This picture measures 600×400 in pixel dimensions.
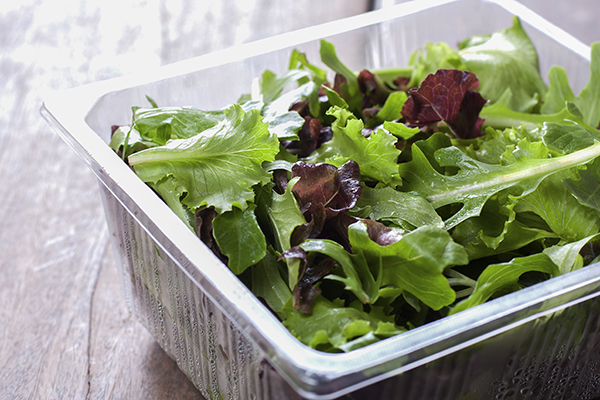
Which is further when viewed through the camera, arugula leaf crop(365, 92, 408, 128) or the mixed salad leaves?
arugula leaf crop(365, 92, 408, 128)

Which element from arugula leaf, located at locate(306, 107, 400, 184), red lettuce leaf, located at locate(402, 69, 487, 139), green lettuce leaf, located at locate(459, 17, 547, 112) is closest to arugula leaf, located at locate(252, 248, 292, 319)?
arugula leaf, located at locate(306, 107, 400, 184)

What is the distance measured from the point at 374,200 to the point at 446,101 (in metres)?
0.16

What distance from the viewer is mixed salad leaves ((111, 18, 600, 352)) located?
46cm

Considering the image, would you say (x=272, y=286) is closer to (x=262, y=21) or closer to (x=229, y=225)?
(x=229, y=225)

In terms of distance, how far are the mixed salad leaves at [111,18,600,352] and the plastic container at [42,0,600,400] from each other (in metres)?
0.03

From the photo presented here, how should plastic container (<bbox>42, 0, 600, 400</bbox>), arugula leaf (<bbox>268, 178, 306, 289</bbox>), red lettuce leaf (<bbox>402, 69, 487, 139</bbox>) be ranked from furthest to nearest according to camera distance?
red lettuce leaf (<bbox>402, 69, 487, 139</bbox>) < arugula leaf (<bbox>268, 178, 306, 289</bbox>) < plastic container (<bbox>42, 0, 600, 400</bbox>)

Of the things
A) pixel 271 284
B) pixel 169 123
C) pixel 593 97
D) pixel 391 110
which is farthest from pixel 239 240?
pixel 593 97

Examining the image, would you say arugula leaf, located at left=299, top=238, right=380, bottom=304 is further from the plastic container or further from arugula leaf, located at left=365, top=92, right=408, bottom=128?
arugula leaf, located at left=365, top=92, right=408, bottom=128

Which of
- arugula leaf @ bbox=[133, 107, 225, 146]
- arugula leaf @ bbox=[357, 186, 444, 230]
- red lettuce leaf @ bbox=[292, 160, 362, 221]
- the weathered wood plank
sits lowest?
the weathered wood plank

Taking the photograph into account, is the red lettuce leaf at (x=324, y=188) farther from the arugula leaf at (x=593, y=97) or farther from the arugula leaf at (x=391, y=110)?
the arugula leaf at (x=593, y=97)

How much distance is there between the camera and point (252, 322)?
413 millimetres

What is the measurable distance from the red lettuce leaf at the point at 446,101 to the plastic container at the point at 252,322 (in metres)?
0.23

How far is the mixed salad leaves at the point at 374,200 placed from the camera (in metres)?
0.46

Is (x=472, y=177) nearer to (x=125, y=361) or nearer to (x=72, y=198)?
(x=125, y=361)
